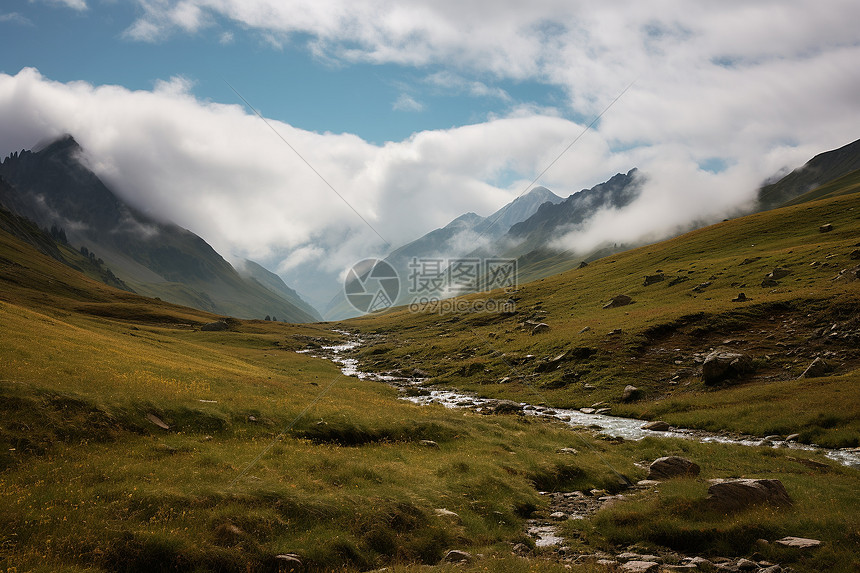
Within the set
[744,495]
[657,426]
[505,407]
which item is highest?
[744,495]

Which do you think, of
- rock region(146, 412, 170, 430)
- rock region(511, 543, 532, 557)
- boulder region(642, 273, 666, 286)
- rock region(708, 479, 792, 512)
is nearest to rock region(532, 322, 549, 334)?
boulder region(642, 273, 666, 286)

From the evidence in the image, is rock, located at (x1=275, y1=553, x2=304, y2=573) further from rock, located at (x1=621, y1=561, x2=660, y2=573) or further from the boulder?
the boulder

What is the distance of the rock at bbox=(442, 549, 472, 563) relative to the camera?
15688 mm

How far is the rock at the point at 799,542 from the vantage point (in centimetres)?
1478

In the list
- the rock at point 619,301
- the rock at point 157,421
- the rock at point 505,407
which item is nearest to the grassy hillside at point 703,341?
the rock at point 619,301

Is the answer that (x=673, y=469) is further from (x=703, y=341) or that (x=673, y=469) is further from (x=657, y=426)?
(x=703, y=341)

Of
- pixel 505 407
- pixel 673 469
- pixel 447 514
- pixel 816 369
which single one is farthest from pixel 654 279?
pixel 447 514

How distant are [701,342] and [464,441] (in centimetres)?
3625

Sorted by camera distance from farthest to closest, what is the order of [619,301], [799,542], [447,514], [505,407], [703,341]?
[619,301], [703,341], [505,407], [447,514], [799,542]

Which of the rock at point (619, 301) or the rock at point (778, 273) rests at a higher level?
the rock at point (778, 273)

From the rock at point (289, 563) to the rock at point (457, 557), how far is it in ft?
16.3

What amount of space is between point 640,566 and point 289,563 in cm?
1179

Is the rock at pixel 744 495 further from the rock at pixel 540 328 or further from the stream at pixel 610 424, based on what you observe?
the rock at pixel 540 328

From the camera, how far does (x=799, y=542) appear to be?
49.5ft
